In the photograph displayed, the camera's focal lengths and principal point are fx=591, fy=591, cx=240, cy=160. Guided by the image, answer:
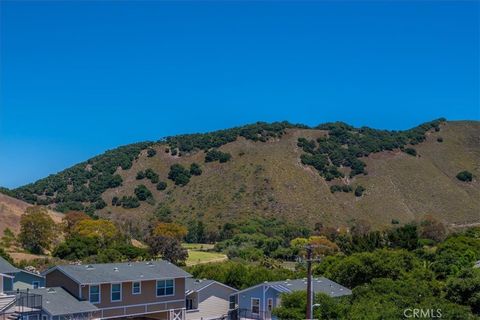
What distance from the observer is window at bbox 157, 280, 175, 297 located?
36812 mm

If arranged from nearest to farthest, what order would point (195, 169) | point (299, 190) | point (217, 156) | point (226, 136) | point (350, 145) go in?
point (299, 190) < point (195, 169) < point (217, 156) < point (226, 136) < point (350, 145)

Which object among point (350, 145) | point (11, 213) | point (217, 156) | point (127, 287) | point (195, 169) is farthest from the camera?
point (350, 145)

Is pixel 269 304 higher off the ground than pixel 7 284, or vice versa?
pixel 7 284

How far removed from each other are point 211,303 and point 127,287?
6950 millimetres

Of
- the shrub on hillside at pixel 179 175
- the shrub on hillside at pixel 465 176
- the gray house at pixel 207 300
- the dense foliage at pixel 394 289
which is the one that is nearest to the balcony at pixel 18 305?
the gray house at pixel 207 300

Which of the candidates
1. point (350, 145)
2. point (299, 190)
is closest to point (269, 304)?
point (299, 190)

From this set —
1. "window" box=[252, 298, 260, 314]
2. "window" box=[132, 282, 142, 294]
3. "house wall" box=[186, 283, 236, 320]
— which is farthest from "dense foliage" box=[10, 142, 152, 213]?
→ "window" box=[132, 282, 142, 294]

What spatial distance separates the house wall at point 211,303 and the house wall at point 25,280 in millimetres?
10175

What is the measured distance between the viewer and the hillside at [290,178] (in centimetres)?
10562

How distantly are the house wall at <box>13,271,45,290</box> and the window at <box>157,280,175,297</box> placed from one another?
7.79m

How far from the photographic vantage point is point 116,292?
34562 mm

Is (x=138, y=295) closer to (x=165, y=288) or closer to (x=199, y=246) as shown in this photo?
(x=165, y=288)

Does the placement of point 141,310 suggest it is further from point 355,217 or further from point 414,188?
point 414,188

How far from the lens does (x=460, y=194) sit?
115062mm
